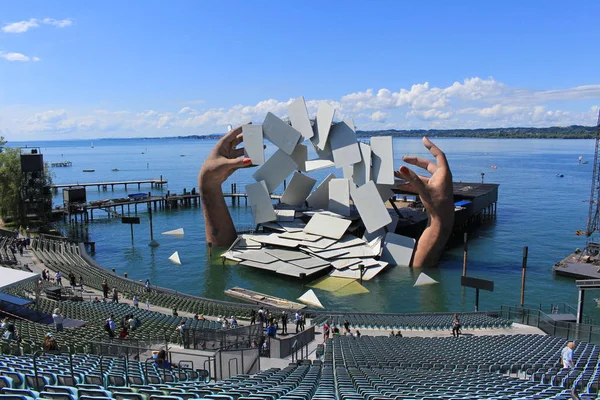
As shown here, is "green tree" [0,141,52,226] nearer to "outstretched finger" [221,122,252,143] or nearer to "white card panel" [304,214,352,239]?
"outstretched finger" [221,122,252,143]

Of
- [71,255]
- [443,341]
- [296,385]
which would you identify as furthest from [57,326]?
[71,255]

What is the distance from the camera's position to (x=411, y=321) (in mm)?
21672

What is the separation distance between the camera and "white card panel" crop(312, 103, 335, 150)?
3447 cm

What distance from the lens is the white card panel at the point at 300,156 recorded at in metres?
38.2

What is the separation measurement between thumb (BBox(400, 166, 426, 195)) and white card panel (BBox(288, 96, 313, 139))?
8.54 meters

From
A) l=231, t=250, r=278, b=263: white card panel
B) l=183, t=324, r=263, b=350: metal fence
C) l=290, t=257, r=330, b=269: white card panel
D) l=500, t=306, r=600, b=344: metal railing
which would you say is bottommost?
l=290, t=257, r=330, b=269: white card panel

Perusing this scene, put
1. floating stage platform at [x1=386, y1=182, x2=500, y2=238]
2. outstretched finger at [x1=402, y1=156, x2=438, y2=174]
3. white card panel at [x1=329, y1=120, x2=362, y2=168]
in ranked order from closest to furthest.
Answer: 1. outstretched finger at [x1=402, y1=156, x2=438, y2=174]
2. white card panel at [x1=329, y1=120, x2=362, y2=168]
3. floating stage platform at [x1=386, y1=182, x2=500, y2=238]

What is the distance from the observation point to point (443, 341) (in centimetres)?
1639

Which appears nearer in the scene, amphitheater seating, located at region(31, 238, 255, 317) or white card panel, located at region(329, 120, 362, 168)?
amphitheater seating, located at region(31, 238, 255, 317)

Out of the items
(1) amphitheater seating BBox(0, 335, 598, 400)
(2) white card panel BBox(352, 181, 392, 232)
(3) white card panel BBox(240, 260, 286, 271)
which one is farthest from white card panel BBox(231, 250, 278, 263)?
(1) amphitheater seating BBox(0, 335, 598, 400)

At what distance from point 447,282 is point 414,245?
3650mm

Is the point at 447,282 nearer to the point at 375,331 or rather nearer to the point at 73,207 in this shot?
the point at 375,331

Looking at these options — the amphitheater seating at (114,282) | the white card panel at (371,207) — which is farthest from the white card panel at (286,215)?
the amphitheater seating at (114,282)

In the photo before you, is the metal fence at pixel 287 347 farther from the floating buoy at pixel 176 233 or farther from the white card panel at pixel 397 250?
the floating buoy at pixel 176 233
